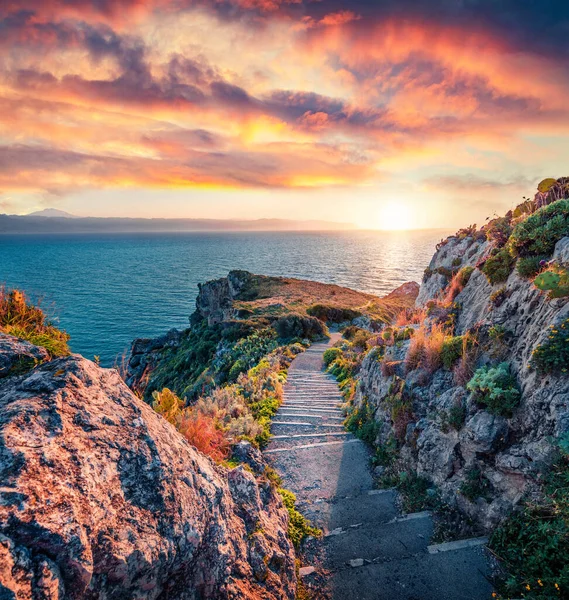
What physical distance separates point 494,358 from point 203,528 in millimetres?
7075

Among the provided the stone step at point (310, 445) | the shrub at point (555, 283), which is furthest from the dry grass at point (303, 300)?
the shrub at point (555, 283)

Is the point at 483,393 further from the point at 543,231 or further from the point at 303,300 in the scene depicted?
the point at 303,300

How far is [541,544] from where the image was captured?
5043mm

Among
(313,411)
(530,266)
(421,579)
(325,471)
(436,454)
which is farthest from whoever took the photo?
(313,411)

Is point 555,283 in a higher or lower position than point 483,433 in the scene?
higher

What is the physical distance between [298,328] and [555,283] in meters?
24.3

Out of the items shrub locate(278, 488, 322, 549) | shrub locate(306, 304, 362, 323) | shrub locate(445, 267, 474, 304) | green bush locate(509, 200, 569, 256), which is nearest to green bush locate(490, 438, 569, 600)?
shrub locate(278, 488, 322, 549)

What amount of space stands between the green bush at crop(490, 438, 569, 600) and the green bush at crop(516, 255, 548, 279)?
4.36 meters

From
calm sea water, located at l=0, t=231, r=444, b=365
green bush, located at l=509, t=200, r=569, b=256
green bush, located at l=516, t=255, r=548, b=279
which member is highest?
green bush, located at l=509, t=200, r=569, b=256

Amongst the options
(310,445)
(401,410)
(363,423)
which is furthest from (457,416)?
(310,445)

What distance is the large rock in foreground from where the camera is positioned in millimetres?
2619

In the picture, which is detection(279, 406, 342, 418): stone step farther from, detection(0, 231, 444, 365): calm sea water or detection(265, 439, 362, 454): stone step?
detection(0, 231, 444, 365): calm sea water

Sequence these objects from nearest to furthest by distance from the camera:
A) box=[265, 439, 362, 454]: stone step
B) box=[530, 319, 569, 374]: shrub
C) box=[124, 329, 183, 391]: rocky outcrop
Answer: box=[530, 319, 569, 374]: shrub → box=[265, 439, 362, 454]: stone step → box=[124, 329, 183, 391]: rocky outcrop

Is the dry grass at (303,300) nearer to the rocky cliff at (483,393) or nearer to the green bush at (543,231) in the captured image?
the rocky cliff at (483,393)
